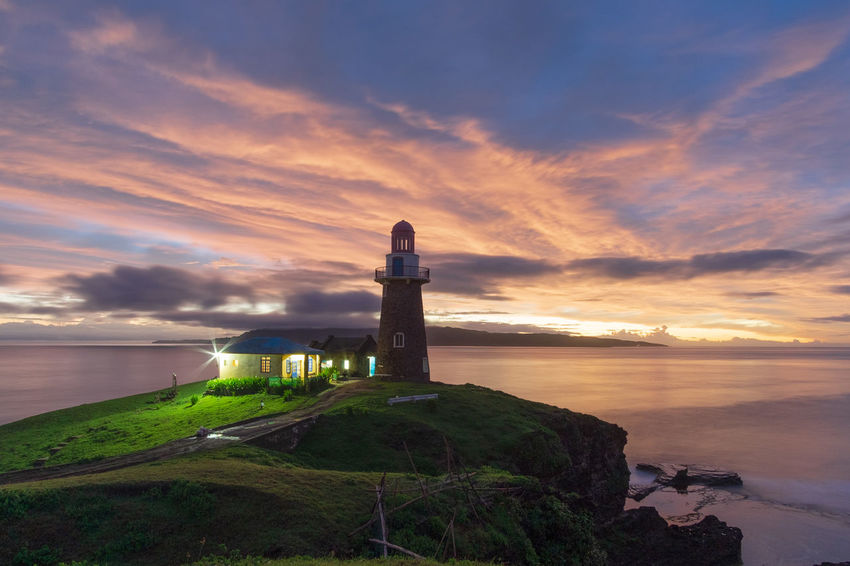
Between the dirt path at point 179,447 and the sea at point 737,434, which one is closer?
the dirt path at point 179,447

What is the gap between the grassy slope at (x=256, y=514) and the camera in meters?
13.1

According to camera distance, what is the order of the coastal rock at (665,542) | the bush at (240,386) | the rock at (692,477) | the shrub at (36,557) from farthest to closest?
the bush at (240,386) < the rock at (692,477) < the coastal rock at (665,542) < the shrub at (36,557)

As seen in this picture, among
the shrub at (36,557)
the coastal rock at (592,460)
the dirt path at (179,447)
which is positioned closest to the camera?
the shrub at (36,557)

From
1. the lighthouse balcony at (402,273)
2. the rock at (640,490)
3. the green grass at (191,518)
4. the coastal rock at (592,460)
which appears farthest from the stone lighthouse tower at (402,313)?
the green grass at (191,518)

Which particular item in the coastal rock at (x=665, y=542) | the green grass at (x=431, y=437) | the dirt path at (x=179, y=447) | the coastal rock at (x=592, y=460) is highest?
the dirt path at (x=179, y=447)

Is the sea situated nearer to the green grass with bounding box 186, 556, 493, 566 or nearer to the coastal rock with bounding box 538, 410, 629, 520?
the coastal rock with bounding box 538, 410, 629, 520

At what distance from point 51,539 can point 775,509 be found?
4500 cm

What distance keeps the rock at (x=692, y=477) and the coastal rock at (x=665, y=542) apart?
13807 mm

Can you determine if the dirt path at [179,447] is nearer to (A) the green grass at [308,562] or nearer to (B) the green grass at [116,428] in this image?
(B) the green grass at [116,428]

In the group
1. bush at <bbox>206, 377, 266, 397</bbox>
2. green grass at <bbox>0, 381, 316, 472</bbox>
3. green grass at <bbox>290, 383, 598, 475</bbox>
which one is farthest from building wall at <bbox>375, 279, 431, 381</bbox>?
green grass at <bbox>290, 383, 598, 475</bbox>

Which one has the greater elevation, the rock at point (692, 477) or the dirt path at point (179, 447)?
the dirt path at point (179, 447)

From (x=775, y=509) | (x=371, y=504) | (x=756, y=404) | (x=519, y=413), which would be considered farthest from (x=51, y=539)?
(x=756, y=404)

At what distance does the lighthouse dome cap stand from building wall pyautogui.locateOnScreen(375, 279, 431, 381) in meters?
5.07

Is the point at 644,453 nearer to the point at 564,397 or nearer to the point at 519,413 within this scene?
the point at 519,413
